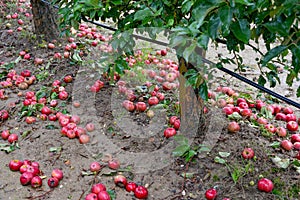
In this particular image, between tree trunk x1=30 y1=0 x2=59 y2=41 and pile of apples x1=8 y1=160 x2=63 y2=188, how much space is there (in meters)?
2.26

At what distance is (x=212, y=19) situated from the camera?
3.82 ft

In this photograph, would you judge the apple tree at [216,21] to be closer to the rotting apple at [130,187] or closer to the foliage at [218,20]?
the foliage at [218,20]

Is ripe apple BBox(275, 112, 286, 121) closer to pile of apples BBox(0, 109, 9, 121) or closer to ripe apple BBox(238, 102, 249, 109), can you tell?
ripe apple BBox(238, 102, 249, 109)

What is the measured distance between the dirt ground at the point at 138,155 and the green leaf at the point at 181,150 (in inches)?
1.9

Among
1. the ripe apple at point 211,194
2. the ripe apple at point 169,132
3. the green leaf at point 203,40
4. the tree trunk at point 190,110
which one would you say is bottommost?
the ripe apple at point 211,194

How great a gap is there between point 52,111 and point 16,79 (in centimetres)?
89

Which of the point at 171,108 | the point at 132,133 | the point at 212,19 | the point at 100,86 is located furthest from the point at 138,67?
the point at 212,19

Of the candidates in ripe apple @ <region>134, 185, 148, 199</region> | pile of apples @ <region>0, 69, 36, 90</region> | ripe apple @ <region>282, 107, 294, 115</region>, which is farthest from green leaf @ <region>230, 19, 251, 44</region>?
pile of apples @ <region>0, 69, 36, 90</region>

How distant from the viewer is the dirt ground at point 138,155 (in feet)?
7.72

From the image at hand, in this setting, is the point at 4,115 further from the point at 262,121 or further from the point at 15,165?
the point at 262,121

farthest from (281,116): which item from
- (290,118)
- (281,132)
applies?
(281,132)

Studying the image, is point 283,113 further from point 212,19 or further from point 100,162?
point 212,19

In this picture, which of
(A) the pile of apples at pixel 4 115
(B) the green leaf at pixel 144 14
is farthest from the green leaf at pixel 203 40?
(A) the pile of apples at pixel 4 115

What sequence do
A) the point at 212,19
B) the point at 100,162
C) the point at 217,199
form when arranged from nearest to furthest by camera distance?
the point at 212,19 < the point at 217,199 < the point at 100,162
